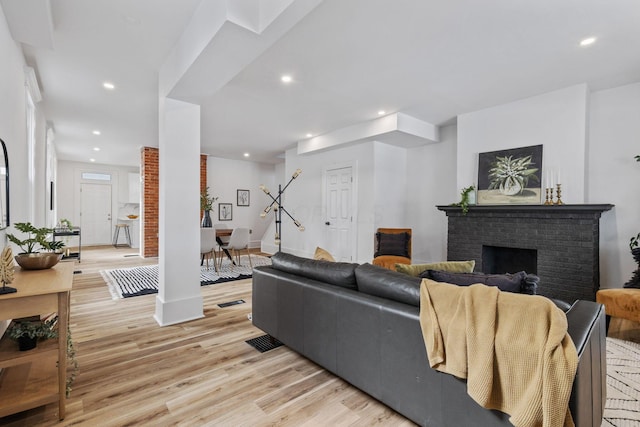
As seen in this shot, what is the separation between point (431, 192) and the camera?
558 centimetres

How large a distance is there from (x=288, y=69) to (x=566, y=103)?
339cm

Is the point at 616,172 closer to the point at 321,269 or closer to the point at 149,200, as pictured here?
the point at 321,269

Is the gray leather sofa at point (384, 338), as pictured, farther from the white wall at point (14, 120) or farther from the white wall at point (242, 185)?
the white wall at point (242, 185)

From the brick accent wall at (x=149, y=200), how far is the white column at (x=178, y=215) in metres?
4.51

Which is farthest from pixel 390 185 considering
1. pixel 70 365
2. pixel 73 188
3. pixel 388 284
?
pixel 73 188

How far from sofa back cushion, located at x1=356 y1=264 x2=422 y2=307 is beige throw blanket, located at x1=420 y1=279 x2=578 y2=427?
0.17 metres

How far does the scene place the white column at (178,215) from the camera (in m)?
3.00

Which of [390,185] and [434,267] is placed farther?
[390,185]

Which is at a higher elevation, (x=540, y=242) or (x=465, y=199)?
(x=465, y=199)

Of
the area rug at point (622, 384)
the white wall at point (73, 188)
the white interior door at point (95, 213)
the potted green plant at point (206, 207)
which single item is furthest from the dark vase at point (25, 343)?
the white interior door at point (95, 213)

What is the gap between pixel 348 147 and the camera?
19.3 ft

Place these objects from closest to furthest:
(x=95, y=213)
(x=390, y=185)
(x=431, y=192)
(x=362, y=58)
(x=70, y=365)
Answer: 1. (x=70, y=365)
2. (x=362, y=58)
3. (x=431, y=192)
4. (x=390, y=185)
5. (x=95, y=213)

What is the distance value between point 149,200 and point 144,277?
107 inches

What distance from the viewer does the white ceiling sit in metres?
2.29
